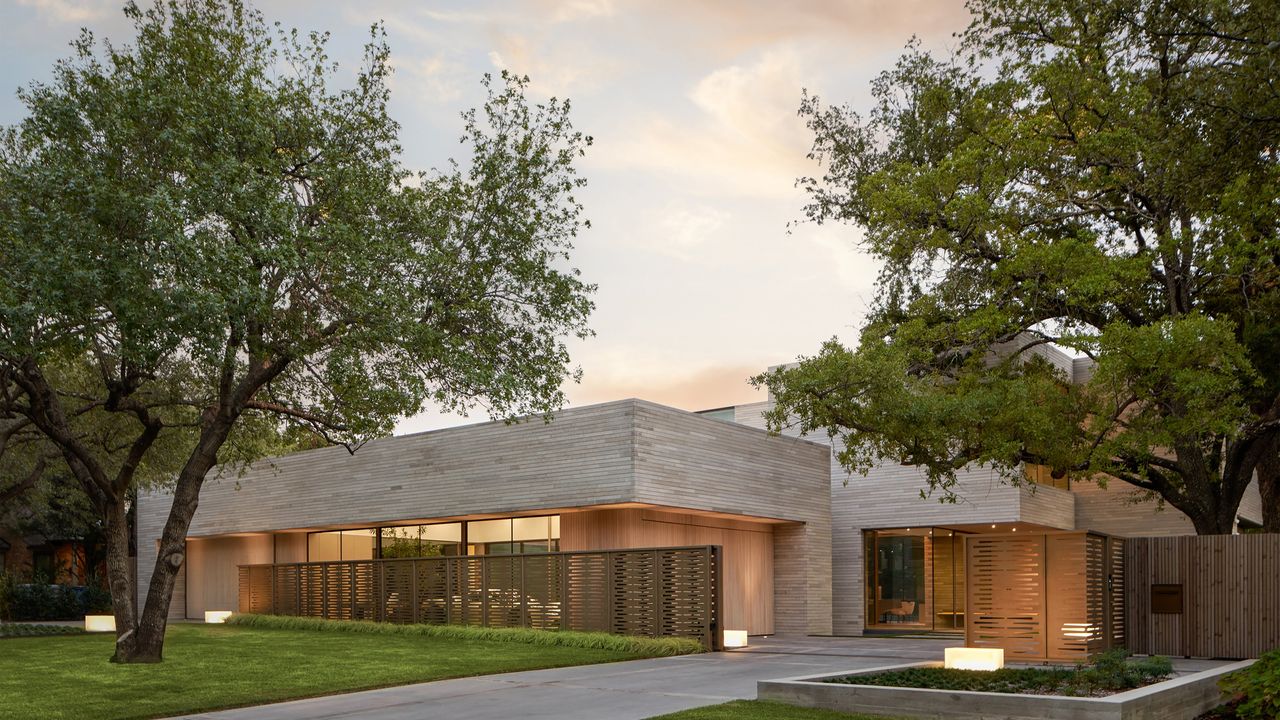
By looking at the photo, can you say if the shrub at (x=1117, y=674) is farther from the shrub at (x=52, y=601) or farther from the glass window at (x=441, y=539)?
the shrub at (x=52, y=601)

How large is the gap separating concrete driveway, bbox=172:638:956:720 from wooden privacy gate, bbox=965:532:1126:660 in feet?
6.45

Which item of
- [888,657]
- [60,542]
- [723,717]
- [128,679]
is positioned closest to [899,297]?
[888,657]

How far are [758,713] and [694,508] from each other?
11.8 meters

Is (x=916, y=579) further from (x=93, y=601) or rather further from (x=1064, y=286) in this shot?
(x=93, y=601)

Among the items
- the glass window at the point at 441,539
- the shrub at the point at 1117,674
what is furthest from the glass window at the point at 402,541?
the shrub at the point at 1117,674

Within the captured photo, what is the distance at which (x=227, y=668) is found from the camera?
1534 cm

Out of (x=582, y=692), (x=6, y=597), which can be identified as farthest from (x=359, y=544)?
(x=582, y=692)

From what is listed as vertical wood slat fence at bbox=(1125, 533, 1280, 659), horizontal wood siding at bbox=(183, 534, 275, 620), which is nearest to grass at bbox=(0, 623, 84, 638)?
horizontal wood siding at bbox=(183, 534, 275, 620)

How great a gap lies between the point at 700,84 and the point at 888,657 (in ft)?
34.4

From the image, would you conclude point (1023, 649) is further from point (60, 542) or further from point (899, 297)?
point (60, 542)

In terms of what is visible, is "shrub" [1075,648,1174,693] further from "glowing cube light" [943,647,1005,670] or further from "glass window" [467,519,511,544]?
"glass window" [467,519,511,544]

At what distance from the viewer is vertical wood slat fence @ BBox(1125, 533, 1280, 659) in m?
17.8

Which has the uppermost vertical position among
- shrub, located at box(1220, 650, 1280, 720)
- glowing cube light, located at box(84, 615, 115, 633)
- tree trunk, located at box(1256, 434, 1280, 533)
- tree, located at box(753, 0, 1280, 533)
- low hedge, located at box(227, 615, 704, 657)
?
tree, located at box(753, 0, 1280, 533)

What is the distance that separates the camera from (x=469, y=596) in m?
24.1
